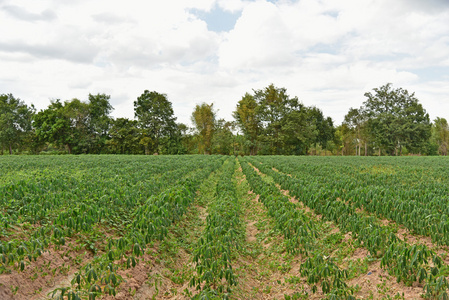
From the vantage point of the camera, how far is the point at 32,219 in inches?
241

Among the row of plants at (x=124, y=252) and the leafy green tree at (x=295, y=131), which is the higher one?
the leafy green tree at (x=295, y=131)

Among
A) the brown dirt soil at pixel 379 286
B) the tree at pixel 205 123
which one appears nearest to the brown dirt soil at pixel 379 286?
the brown dirt soil at pixel 379 286

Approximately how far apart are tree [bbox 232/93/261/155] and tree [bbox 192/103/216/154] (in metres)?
6.68

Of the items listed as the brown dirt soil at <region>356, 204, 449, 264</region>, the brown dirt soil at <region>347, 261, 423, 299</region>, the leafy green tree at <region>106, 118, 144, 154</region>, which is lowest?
the brown dirt soil at <region>347, 261, 423, 299</region>

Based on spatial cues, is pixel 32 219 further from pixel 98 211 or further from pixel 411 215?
pixel 411 215

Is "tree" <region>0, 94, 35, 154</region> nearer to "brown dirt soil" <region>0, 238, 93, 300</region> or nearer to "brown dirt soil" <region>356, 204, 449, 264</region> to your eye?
"brown dirt soil" <region>0, 238, 93, 300</region>

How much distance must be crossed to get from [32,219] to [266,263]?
5501 millimetres

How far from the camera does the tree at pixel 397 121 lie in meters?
58.0

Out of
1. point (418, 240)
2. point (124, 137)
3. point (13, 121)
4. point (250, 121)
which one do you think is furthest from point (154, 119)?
point (418, 240)

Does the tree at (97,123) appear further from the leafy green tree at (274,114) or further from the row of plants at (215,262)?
the row of plants at (215,262)

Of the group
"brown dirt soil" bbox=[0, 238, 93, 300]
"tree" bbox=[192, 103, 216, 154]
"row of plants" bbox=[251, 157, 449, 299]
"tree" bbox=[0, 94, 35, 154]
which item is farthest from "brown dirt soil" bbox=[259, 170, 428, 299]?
"tree" bbox=[0, 94, 35, 154]

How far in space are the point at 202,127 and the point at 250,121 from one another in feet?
39.6

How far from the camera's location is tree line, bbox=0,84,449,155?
58.1 meters

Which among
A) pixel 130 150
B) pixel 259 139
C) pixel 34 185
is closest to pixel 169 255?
pixel 34 185
